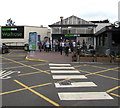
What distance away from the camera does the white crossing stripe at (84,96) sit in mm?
4867

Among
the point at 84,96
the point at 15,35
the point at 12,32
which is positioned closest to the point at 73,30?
the point at 15,35

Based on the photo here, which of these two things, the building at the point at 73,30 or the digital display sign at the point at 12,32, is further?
the digital display sign at the point at 12,32

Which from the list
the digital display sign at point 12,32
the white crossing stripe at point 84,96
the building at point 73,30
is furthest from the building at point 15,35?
the white crossing stripe at point 84,96

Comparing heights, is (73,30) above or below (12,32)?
above

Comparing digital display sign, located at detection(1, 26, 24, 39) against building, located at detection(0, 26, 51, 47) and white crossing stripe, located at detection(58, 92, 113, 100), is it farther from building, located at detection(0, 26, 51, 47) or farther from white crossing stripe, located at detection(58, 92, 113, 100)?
white crossing stripe, located at detection(58, 92, 113, 100)

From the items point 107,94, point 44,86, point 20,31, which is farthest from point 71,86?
point 20,31

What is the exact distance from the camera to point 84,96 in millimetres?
5039

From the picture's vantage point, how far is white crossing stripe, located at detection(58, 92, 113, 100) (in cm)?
487

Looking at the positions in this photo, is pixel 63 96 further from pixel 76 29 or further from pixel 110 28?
pixel 76 29

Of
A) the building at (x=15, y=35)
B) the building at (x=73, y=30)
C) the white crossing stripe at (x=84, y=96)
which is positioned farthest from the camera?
the building at (x=15, y=35)

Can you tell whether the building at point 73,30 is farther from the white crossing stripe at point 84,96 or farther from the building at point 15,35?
the white crossing stripe at point 84,96

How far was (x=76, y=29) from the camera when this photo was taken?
3102 cm

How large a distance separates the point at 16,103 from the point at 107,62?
1014cm

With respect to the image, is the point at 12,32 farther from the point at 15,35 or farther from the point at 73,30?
the point at 73,30
